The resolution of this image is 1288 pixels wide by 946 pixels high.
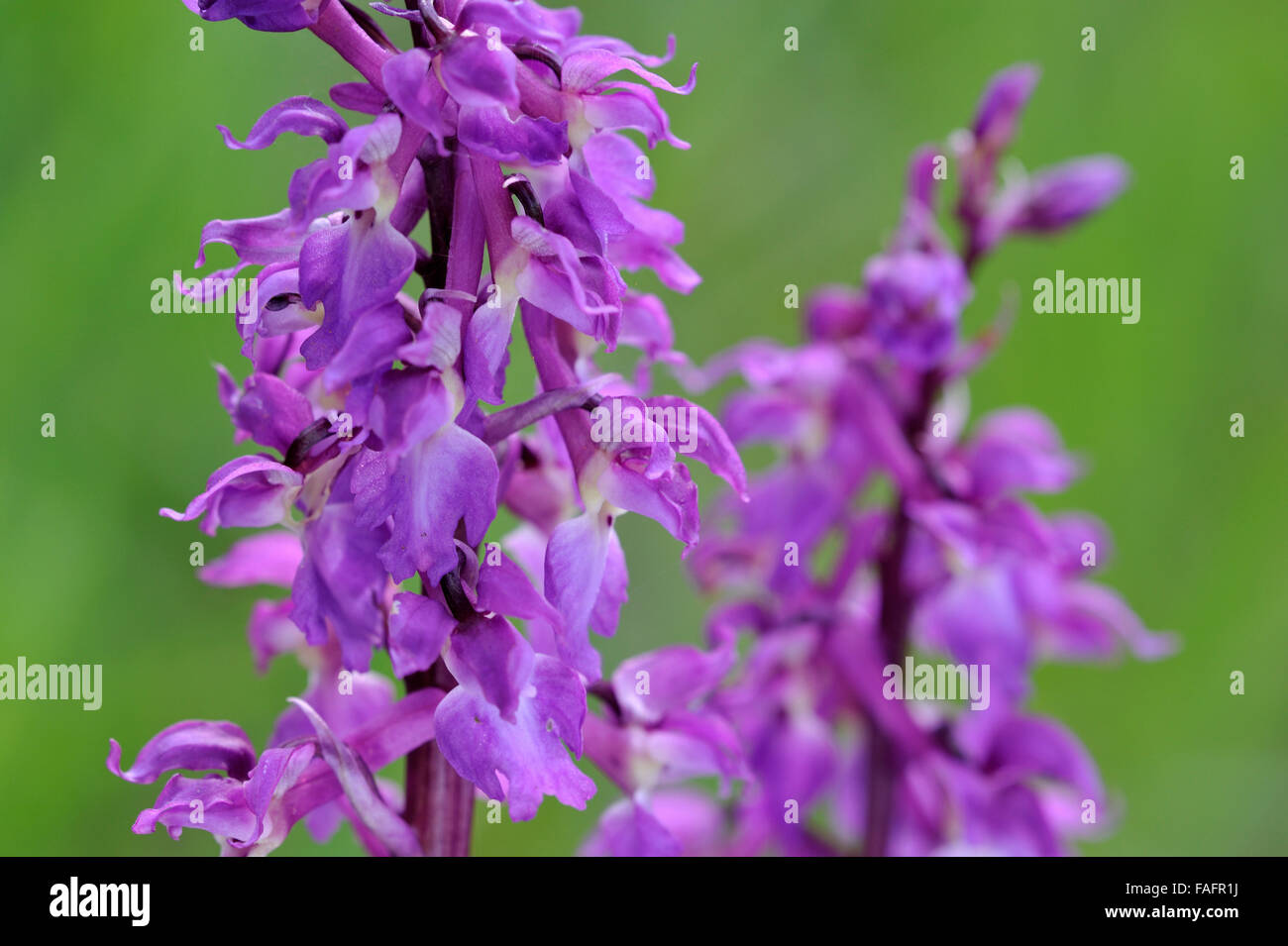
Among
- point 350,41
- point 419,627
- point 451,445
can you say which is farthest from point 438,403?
point 350,41

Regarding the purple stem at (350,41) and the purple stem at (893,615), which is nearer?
the purple stem at (350,41)

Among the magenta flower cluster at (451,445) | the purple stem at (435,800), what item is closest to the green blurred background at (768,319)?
the magenta flower cluster at (451,445)

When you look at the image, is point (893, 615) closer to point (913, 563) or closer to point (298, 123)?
point (913, 563)

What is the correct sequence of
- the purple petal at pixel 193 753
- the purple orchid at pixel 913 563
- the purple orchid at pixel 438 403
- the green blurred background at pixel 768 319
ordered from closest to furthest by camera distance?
the purple orchid at pixel 438 403 < the purple petal at pixel 193 753 < the purple orchid at pixel 913 563 < the green blurred background at pixel 768 319

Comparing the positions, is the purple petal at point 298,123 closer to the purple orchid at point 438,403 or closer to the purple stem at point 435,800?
the purple orchid at point 438,403

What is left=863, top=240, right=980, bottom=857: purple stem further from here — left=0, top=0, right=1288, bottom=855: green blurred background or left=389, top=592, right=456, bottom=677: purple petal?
left=389, top=592, right=456, bottom=677: purple petal

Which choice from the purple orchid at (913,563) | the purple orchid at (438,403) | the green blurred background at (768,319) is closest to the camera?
the purple orchid at (438,403)
